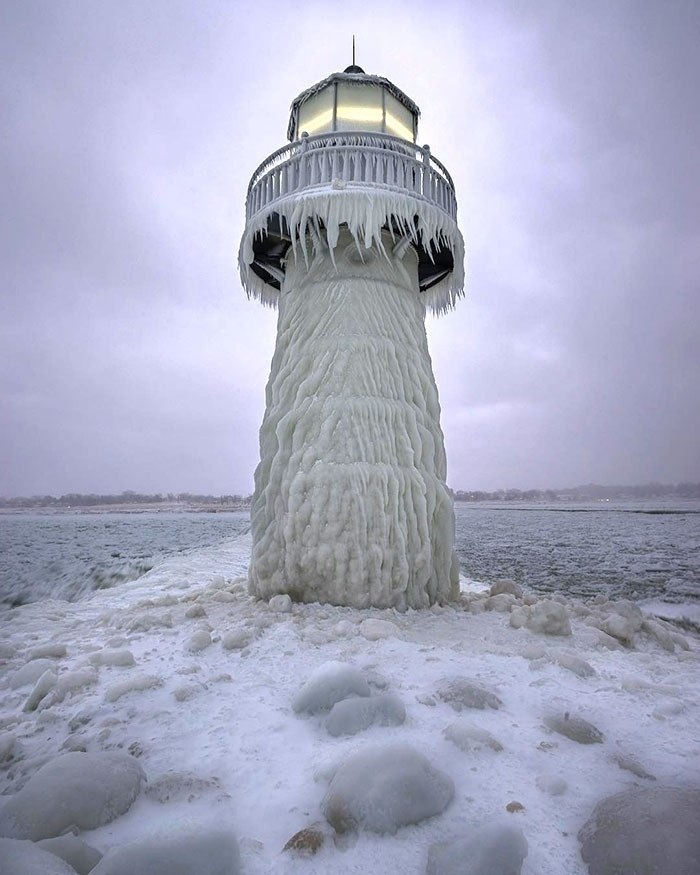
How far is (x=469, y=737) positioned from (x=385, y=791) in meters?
0.77

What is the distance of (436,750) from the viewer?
2545 millimetres

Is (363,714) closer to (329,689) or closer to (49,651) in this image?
(329,689)

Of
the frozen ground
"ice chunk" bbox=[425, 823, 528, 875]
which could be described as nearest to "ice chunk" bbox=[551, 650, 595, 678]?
the frozen ground

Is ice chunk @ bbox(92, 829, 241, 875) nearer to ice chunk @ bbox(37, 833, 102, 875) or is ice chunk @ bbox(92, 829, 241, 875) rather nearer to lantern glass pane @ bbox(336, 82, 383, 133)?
ice chunk @ bbox(37, 833, 102, 875)

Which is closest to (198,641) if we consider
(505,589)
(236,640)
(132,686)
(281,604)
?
(236,640)

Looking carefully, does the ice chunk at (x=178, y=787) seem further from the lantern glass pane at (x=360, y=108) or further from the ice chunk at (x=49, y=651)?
the lantern glass pane at (x=360, y=108)

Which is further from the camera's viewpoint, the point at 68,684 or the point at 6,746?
the point at 68,684

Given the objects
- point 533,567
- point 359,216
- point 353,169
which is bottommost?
point 533,567

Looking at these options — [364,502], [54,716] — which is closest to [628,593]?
[364,502]

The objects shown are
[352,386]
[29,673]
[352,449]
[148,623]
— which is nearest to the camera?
[29,673]

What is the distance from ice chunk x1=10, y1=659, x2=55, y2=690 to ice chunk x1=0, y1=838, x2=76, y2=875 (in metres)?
2.22

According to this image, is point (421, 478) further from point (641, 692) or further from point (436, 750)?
point (436, 750)

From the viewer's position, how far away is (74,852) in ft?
5.79

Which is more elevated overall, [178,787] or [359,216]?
[359,216]
